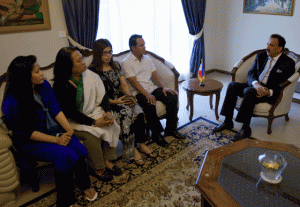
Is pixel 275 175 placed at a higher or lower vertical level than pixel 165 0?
lower

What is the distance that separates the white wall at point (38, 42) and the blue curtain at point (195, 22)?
2.23 metres

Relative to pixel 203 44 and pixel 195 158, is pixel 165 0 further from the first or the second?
pixel 195 158

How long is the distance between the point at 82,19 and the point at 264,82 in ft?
7.80

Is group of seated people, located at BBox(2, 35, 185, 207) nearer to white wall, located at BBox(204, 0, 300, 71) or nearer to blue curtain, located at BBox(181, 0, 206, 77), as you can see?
blue curtain, located at BBox(181, 0, 206, 77)

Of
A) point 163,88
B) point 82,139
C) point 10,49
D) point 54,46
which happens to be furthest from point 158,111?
point 10,49

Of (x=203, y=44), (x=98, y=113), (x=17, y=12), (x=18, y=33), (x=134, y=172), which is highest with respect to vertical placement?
(x=17, y=12)

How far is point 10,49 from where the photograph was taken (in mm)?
3045

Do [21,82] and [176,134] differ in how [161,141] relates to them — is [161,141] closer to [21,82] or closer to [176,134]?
[176,134]

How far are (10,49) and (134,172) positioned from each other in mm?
2047

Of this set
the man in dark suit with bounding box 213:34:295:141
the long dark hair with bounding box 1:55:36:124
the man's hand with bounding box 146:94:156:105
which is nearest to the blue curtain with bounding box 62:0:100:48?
the man's hand with bounding box 146:94:156:105

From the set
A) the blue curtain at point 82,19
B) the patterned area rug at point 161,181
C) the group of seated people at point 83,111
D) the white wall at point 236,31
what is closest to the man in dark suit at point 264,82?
the patterned area rug at point 161,181

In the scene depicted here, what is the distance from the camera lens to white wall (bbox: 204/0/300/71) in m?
4.31

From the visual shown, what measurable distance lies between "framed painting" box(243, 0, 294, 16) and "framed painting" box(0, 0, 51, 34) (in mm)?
3508

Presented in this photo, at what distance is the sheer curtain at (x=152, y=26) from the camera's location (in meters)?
3.76
